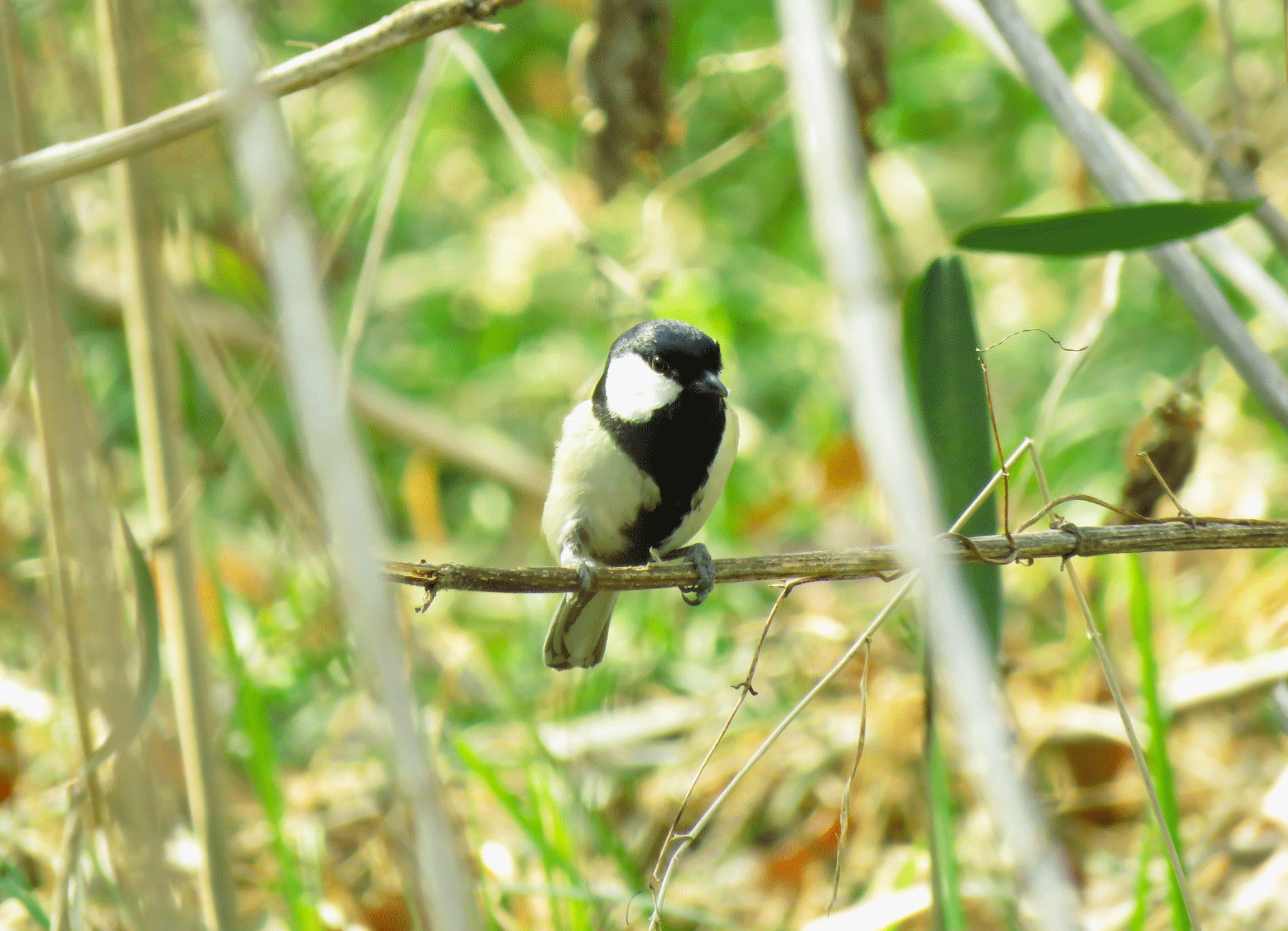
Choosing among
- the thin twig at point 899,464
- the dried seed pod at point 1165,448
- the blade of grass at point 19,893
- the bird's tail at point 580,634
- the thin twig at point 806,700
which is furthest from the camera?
the bird's tail at point 580,634

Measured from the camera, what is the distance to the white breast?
76.1 inches

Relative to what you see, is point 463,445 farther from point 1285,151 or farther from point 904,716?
point 1285,151

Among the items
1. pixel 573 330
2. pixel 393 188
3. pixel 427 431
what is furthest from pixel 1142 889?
pixel 573 330

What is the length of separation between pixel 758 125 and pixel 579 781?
1382 mm

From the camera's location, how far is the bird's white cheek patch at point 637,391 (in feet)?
6.43

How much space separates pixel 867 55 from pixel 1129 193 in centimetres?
75

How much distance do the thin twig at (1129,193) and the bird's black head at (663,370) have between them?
26.8 inches

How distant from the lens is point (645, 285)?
2.11m

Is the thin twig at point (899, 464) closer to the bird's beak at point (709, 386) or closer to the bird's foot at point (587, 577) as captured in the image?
the bird's foot at point (587, 577)

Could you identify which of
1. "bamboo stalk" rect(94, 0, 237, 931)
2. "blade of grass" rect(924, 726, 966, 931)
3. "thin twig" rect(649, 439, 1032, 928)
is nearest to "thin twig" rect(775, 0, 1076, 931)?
"thin twig" rect(649, 439, 1032, 928)

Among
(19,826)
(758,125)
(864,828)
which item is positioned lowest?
(864,828)

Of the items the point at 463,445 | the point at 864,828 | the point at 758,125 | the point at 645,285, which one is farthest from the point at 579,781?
the point at 463,445

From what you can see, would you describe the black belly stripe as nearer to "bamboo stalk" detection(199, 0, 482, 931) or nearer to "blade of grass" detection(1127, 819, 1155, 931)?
"blade of grass" detection(1127, 819, 1155, 931)

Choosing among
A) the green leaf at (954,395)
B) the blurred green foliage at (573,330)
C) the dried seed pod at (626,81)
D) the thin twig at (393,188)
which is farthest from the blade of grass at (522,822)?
the dried seed pod at (626,81)
